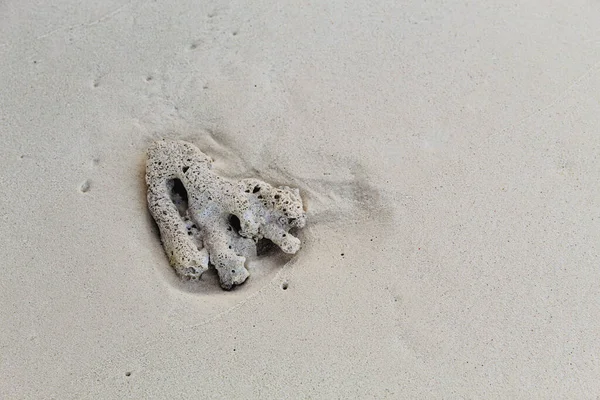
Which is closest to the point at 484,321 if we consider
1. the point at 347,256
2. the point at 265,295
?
the point at 347,256

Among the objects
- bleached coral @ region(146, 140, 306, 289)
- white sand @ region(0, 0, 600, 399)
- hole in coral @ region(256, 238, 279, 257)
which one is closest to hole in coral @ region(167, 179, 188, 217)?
bleached coral @ region(146, 140, 306, 289)

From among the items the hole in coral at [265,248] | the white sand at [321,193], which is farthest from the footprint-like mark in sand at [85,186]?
the hole in coral at [265,248]

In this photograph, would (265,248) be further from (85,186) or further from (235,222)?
(85,186)

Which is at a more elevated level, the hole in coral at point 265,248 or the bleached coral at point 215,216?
the bleached coral at point 215,216

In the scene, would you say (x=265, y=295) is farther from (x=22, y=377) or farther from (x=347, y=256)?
(x=22, y=377)

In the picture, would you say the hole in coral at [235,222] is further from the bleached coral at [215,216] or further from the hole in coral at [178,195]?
the hole in coral at [178,195]
